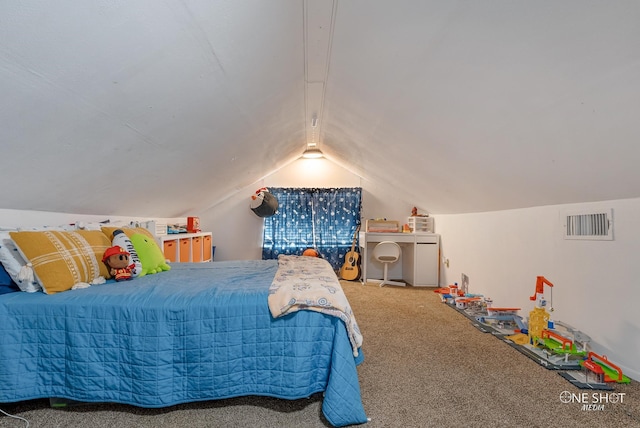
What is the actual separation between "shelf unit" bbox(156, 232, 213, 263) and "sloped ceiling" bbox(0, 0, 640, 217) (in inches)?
30.6

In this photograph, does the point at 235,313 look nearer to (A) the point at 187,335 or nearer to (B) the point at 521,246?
(A) the point at 187,335

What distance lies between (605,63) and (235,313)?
6.16 ft

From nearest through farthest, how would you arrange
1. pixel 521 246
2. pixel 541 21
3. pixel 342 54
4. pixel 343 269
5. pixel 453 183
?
1. pixel 541 21
2. pixel 342 54
3. pixel 521 246
4. pixel 453 183
5. pixel 343 269

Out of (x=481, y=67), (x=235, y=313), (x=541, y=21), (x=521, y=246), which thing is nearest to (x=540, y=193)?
(x=521, y=246)

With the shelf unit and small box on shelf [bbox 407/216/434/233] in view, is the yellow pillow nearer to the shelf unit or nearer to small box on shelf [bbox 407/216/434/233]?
the shelf unit

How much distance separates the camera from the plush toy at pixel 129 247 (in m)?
2.09

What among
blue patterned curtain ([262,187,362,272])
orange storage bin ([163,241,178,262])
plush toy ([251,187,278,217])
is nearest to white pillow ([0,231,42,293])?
orange storage bin ([163,241,178,262])

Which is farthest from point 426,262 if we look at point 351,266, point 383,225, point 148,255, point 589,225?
point 148,255

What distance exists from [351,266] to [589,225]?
326 centimetres

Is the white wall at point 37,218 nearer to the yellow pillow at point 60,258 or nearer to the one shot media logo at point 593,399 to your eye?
the yellow pillow at point 60,258

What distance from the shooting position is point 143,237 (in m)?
2.42

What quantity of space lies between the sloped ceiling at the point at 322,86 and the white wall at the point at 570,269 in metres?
0.22

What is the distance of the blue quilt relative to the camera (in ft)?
4.94

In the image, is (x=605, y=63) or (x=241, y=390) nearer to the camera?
(x=605, y=63)
